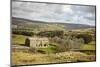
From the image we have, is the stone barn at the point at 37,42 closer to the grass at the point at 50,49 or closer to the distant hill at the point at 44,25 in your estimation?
the grass at the point at 50,49

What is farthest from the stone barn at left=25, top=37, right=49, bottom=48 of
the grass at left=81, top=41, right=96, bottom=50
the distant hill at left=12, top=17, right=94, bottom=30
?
the grass at left=81, top=41, right=96, bottom=50

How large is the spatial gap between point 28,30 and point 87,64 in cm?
101

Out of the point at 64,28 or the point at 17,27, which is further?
the point at 64,28

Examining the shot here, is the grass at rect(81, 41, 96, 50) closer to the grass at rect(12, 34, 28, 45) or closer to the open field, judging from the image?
the open field

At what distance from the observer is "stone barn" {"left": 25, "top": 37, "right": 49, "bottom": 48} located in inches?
101

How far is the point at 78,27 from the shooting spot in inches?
111

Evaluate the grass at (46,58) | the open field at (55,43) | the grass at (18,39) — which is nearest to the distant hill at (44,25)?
the open field at (55,43)

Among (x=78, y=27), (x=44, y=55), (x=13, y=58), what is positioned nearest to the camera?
(x=13, y=58)

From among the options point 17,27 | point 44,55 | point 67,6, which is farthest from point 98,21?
point 17,27

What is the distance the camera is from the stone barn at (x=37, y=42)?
257 cm

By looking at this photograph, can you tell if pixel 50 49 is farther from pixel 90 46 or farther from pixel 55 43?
pixel 90 46

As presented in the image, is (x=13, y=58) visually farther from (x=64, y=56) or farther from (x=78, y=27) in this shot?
(x=78, y=27)

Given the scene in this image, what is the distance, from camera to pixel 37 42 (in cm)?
261

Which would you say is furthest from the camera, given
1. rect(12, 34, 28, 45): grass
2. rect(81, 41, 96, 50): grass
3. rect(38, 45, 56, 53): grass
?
rect(81, 41, 96, 50): grass
